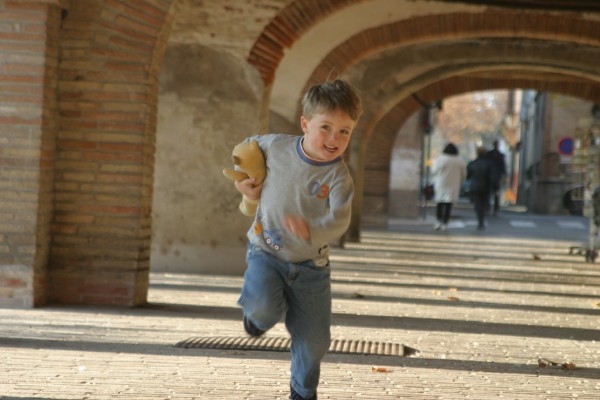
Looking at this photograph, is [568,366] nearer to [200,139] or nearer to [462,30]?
[200,139]

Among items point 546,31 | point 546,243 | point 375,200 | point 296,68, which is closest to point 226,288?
point 296,68

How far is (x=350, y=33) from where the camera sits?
55.5ft

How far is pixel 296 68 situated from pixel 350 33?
1043 mm

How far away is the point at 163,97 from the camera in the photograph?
1273 centimetres

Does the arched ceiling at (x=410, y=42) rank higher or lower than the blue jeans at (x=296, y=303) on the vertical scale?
higher

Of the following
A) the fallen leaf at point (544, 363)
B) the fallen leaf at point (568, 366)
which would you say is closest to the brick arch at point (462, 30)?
the fallen leaf at point (544, 363)

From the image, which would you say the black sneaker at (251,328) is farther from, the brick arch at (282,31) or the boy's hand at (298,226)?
the brick arch at (282,31)

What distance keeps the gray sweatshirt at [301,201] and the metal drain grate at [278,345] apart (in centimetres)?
232

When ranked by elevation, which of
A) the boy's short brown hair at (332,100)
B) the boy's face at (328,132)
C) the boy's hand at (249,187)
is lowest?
the boy's hand at (249,187)

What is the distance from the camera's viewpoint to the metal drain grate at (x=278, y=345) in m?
7.04

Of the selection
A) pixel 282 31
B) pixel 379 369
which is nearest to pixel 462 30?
pixel 282 31

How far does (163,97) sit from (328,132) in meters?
8.38

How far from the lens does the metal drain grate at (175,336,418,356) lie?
23.1ft

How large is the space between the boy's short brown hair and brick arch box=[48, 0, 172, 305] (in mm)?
4713
